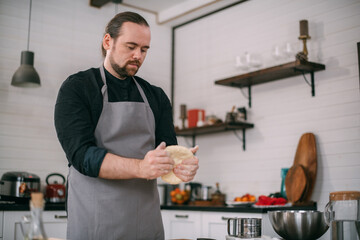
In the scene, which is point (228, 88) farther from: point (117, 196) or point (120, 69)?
point (117, 196)

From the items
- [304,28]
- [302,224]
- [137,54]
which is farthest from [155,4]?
[302,224]

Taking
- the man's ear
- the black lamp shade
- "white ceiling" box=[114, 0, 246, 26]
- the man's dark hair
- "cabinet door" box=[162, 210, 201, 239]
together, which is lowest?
"cabinet door" box=[162, 210, 201, 239]

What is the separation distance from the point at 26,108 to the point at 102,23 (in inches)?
51.4

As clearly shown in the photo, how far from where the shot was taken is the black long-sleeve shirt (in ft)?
5.17

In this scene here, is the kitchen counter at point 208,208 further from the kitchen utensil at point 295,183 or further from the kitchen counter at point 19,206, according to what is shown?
the kitchen utensil at point 295,183

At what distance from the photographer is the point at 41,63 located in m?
4.55

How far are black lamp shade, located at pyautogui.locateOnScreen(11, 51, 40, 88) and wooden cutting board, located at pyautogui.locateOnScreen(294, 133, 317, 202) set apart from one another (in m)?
2.36

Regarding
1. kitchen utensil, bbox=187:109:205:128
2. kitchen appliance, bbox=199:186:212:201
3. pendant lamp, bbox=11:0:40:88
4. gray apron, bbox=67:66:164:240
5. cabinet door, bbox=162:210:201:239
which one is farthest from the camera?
→ kitchen utensil, bbox=187:109:205:128

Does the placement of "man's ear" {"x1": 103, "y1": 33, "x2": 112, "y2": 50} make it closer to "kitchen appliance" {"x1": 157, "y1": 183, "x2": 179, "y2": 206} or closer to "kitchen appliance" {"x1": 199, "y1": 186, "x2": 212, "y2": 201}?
"kitchen appliance" {"x1": 199, "y1": 186, "x2": 212, "y2": 201}

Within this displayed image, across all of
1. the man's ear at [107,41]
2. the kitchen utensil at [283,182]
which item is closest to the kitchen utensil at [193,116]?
the kitchen utensil at [283,182]

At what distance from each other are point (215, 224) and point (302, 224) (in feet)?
7.53

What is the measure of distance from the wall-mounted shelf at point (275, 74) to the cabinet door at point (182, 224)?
1.30m

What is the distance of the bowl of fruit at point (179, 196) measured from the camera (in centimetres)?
463

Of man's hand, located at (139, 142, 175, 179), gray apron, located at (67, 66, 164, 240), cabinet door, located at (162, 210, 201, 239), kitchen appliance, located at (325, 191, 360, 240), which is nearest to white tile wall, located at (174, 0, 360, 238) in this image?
cabinet door, located at (162, 210, 201, 239)
